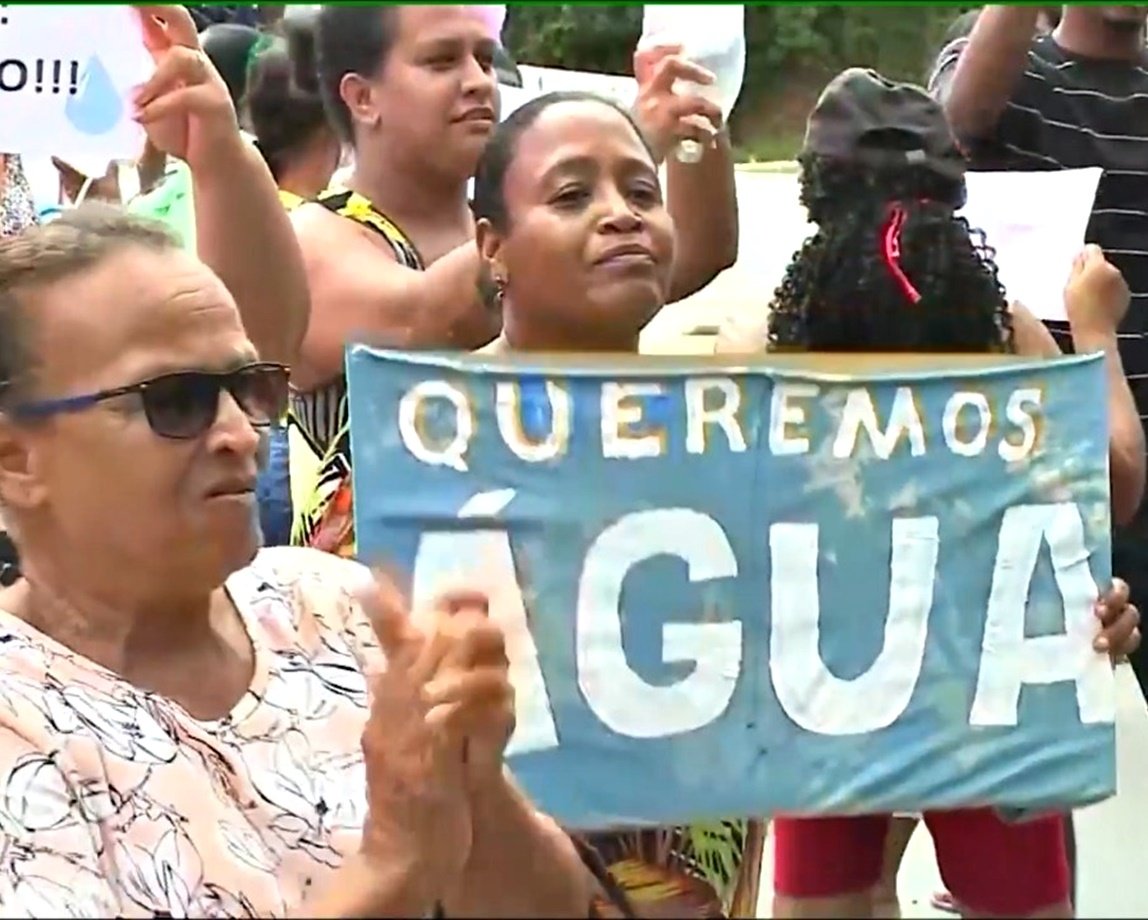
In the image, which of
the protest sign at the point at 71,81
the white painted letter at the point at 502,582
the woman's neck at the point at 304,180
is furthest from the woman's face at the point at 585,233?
the woman's neck at the point at 304,180

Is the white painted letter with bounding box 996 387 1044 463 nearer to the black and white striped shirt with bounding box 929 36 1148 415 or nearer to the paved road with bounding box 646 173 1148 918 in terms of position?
the paved road with bounding box 646 173 1148 918

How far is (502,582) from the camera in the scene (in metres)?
1.21

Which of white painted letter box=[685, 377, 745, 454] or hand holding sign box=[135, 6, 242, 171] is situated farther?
hand holding sign box=[135, 6, 242, 171]

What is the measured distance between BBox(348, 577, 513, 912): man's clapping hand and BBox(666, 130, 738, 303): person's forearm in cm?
51

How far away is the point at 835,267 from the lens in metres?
1.38

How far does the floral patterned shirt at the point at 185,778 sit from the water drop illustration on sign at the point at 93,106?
2.10ft

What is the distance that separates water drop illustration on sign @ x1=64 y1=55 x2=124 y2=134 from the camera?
1.85 meters

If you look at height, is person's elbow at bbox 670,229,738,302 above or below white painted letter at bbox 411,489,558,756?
above

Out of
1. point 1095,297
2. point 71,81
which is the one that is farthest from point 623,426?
point 71,81

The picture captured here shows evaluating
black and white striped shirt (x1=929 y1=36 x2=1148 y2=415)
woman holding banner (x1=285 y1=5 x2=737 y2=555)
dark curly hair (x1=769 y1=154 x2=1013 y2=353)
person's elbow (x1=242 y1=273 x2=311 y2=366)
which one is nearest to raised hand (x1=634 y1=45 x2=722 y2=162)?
woman holding banner (x1=285 y1=5 x2=737 y2=555)

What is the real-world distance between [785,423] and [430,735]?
0.34 metres

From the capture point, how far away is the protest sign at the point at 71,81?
1.52 metres

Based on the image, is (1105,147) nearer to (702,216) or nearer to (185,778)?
(702,216)

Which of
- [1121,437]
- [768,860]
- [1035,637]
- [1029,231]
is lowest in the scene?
[768,860]
